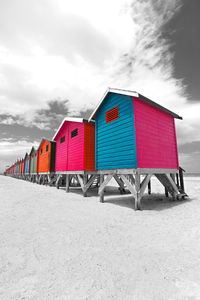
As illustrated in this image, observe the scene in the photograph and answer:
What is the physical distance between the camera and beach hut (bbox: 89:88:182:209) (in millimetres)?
6457

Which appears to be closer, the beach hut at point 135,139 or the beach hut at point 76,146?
the beach hut at point 135,139

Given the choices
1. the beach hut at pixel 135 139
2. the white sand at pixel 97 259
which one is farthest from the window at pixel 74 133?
the white sand at pixel 97 259

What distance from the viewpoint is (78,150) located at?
1077 centimetres

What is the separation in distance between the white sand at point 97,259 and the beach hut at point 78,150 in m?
5.81

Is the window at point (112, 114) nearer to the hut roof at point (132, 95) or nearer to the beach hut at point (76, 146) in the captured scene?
the hut roof at point (132, 95)

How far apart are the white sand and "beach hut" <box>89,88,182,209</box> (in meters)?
2.63

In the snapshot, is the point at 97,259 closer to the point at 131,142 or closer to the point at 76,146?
the point at 131,142

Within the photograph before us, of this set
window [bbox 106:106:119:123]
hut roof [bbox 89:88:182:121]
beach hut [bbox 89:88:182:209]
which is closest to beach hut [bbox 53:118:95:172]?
hut roof [bbox 89:88:182:121]

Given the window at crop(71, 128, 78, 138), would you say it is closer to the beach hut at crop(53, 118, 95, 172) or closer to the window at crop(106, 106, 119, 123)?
the beach hut at crop(53, 118, 95, 172)

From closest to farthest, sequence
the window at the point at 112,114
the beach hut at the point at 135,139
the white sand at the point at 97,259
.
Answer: the white sand at the point at 97,259
the beach hut at the point at 135,139
the window at the point at 112,114

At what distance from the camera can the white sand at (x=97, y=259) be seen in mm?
1819

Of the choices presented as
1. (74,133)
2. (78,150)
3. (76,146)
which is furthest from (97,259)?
(74,133)

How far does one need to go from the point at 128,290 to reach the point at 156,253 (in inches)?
43.7

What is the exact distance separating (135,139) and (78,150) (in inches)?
212
